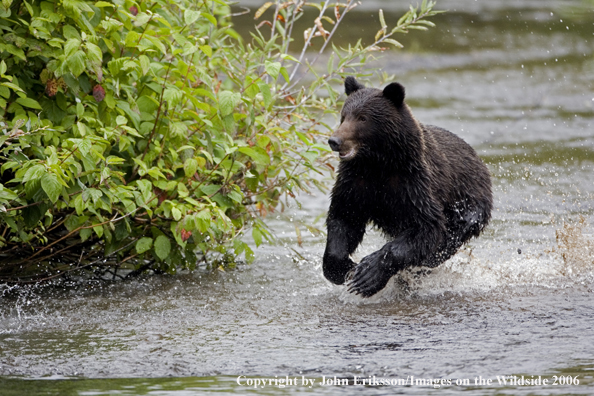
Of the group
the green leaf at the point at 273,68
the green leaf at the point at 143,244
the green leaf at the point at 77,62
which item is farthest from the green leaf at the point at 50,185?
the green leaf at the point at 273,68

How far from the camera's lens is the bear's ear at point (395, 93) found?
5.71m

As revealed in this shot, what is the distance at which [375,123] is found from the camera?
18.8 feet

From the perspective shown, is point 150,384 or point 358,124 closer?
point 150,384

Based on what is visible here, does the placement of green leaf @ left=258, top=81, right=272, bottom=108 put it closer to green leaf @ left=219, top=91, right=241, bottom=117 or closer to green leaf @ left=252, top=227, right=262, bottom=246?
green leaf @ left=219, top=91, right=241, bottom=117

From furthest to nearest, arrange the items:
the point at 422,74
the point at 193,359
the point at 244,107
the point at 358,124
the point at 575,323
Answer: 1. the point at 422,74
2. the point at 244,107
3. the point at 358,124
4. the point at 575,323
5. the point at 193,359

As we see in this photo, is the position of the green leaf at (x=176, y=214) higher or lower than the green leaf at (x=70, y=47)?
lower

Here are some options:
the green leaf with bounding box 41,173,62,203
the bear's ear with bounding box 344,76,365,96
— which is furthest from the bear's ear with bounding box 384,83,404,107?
the green leaf with bounding box 41,173,62,203

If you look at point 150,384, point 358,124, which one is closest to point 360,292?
point 358,124

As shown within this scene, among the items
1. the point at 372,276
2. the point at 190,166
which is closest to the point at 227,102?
the point at 190,166

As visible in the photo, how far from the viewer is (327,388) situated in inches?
167

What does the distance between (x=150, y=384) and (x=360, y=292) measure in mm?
1889

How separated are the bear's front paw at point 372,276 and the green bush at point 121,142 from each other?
0.90 m

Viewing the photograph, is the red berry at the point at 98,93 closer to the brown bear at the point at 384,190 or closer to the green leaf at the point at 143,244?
the green leaf at the point at 143,244

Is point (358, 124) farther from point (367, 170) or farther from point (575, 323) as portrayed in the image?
point (575, 323)
